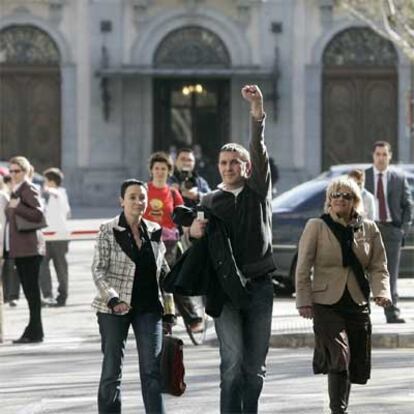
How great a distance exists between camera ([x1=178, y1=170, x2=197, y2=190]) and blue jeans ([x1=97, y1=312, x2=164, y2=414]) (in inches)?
269

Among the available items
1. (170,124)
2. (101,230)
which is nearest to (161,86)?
(170,124)

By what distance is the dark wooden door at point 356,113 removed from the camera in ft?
141

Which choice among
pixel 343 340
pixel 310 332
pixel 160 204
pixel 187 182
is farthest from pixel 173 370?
pixel 187 182

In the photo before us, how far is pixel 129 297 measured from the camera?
1013 centimetres

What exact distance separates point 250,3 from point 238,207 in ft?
109

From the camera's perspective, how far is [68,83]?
4281 centimetres

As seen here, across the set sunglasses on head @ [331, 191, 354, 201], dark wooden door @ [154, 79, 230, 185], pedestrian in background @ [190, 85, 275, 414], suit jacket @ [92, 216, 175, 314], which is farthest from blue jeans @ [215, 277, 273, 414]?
dark wooden door @ [154, 79, 230, 185]

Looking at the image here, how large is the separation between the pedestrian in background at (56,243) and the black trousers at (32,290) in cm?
355

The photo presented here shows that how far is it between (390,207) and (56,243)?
5222 millimetres

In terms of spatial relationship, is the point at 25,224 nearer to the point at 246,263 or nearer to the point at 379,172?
the point at 379,172

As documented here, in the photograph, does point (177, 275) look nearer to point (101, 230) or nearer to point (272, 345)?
point (101, 230)

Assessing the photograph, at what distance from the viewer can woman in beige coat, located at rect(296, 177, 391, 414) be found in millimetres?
10453

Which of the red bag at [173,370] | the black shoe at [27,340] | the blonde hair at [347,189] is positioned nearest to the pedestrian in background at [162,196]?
the black shoe at [27,340]

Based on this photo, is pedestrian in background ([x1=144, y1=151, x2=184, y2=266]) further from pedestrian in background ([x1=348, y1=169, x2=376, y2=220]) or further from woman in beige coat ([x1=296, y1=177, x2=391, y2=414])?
woman in beige coat ([x1=296, y1=177, x2=391, y2=414])
